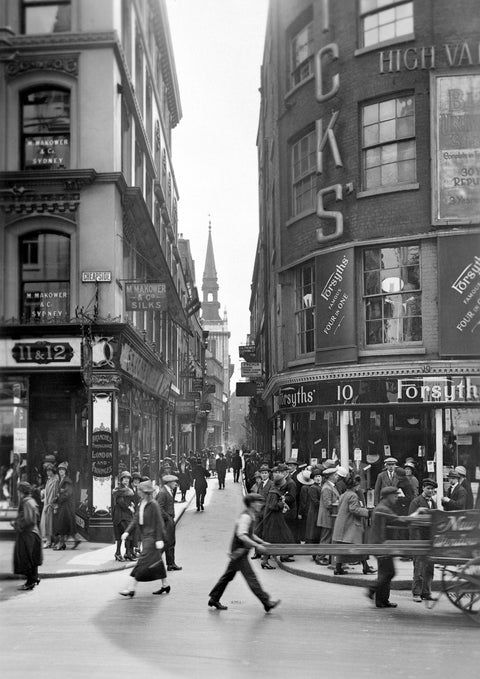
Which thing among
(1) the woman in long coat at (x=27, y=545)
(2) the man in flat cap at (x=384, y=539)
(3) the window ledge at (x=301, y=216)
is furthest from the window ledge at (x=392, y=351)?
(1) the woman in long coat at (x=27, y=545)

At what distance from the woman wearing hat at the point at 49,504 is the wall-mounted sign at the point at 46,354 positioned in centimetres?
271

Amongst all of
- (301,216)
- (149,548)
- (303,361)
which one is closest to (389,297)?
(303,361)

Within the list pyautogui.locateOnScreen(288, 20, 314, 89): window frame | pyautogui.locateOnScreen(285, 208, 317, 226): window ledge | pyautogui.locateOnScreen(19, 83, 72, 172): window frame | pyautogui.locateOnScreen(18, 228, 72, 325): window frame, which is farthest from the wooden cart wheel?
pyautogui.locateOnScreen(288, 20, 314, 89): window frame

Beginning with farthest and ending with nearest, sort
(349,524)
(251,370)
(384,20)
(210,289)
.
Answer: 1. (210,289)
2. (251,370)
3. (384,20)
4. (349,524)

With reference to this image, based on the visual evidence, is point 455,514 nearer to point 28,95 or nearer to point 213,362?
point 28,95

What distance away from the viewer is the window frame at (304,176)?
74.0 feet

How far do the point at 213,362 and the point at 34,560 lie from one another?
11123 cm

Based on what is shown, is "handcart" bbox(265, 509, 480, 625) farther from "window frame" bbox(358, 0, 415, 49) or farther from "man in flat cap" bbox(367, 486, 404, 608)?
"window frame" bbox(358, 0, 415, 49)

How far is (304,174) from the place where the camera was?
75.3ft

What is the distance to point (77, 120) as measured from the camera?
21.8 meters

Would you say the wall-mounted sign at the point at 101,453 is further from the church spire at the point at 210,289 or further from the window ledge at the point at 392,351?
the church spire at the point at 210,289

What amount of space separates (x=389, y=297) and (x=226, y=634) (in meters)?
11.8

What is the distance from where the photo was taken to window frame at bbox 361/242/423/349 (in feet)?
65.1

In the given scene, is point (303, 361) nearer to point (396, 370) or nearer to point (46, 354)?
point (396, 370)
